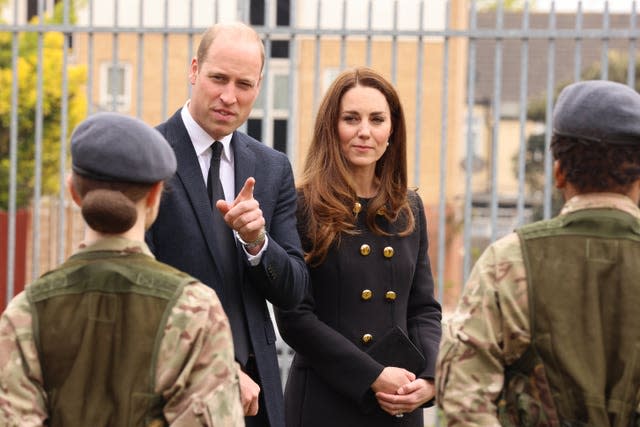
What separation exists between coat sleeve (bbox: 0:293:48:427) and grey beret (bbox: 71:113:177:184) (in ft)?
1.17

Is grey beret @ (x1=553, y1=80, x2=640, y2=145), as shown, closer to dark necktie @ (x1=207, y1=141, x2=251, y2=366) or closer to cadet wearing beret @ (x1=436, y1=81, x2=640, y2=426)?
cadet wearing beret @ (x1=436, y1=81, x2=640, y2=426)

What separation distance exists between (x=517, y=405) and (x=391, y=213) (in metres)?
1.34

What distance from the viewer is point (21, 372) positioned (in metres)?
2.54

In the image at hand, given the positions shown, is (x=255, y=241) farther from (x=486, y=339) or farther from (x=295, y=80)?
(x=295, y=80)

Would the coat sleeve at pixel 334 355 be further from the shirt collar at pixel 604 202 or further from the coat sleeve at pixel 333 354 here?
the shirt collar at pixel 604 202

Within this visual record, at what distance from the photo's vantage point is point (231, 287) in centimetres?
347

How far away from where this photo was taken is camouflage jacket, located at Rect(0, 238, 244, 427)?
2.53 m

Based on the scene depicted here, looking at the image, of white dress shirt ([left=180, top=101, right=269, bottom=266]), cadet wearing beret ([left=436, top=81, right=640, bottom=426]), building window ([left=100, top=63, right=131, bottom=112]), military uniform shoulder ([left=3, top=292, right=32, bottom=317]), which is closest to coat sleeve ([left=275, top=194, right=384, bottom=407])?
white dress shirt ([left=180, top=101, right=269, bottom=266])

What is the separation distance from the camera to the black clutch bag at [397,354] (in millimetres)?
3779

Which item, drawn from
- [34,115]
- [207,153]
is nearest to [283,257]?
[207,153]

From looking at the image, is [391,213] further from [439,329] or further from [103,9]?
[103,9]

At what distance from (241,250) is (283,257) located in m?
0.15

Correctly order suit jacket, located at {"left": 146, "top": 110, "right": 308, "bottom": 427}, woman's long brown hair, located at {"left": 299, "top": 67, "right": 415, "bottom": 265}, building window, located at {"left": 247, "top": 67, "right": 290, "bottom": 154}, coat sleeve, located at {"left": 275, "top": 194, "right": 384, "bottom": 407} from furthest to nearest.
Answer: building window, located at {"left": 247, "top": 67, "right": 290, "bottom": 154} → woman's long brown hair, located at {"left": 299, "top": 67, "right": 415, "bottom": 265} → coat sleeve, located at {"left": 275, "top": 194, "right": 384, "bottom": 407} → suit jacket, located at {"left": 146, "top": 110, "right": 308, "bottom": 427}

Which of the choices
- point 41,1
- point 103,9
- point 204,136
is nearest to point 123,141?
point 204,136
